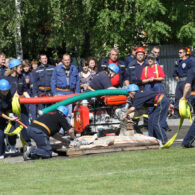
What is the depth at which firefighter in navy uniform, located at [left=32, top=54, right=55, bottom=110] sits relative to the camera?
59.3ft

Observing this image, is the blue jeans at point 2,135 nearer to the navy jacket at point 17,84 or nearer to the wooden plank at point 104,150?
the wooden plank at point 104,150

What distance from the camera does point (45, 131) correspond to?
13.1m

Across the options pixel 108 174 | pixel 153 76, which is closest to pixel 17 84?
pixel 153 76

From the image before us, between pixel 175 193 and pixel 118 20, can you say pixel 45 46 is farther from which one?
pixel 175 193

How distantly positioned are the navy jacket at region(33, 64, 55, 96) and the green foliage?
6112mm

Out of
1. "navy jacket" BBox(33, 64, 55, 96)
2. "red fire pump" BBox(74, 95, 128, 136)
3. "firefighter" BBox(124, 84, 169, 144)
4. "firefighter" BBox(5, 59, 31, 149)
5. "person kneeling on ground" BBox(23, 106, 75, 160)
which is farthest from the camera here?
"navy jacket" BBox(33, 64, 55, 96)

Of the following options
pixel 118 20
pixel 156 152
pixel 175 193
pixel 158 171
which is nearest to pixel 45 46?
pixel 118 20

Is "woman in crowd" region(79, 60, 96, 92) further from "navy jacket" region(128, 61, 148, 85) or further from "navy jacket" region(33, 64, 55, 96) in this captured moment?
"navy jacket" region(128, 61, 148, 85)

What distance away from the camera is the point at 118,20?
78.7 ft

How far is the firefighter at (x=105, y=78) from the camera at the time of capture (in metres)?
15.3

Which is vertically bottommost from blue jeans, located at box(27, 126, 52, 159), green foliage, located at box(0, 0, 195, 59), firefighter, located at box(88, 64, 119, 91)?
blue jeans, located at box(27, 126, 52, 159)

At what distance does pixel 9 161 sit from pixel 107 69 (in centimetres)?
376

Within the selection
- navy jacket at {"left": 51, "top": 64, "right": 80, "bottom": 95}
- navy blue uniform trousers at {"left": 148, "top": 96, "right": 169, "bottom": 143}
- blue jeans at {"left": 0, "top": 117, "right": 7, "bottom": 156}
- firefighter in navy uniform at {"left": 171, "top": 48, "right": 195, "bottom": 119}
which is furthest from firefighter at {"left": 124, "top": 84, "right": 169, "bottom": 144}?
firefighter in navy uniform at {"left": 171, "top": 48, "right": 195, "bottom": 119}

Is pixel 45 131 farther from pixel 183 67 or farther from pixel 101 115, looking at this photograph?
pixel 183 67
